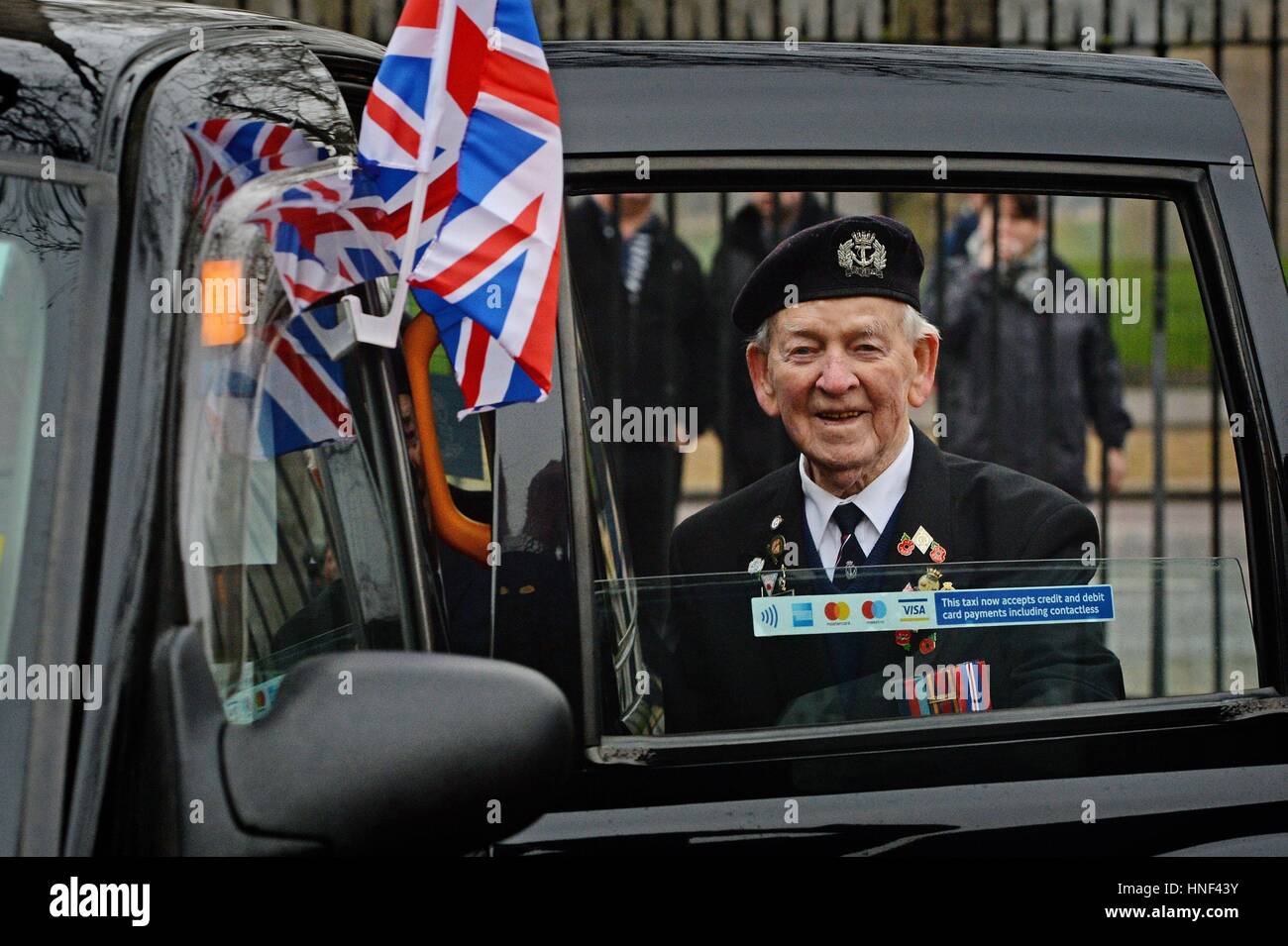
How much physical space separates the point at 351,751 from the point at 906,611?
78 centimetres

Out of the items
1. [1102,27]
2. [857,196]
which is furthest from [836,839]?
[1102,27]

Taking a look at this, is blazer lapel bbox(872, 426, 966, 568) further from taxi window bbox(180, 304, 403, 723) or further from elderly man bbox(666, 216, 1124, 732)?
taxi window bbox(180, 304, 403, 723)

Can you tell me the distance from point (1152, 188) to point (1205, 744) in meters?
0.71

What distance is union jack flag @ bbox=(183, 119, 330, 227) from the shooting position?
5.28ft

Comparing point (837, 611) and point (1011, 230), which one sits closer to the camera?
point (837, 611)

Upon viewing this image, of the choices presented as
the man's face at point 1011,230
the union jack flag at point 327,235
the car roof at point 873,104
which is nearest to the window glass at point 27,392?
the union jack flag at point 327,235

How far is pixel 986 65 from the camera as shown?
2.07 meters

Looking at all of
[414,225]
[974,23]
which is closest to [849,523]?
[414,225]

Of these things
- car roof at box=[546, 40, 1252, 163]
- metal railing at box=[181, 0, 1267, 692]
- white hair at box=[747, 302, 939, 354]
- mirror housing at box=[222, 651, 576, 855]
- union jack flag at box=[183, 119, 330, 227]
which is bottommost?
mirror housing at box=[222, 651, 576, 855]

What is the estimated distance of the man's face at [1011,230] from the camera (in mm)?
2127

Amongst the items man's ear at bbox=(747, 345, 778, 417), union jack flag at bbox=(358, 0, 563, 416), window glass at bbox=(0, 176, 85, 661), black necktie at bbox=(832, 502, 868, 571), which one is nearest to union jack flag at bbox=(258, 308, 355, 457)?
union jack flag at bbox=(358, 0, 563, 416)

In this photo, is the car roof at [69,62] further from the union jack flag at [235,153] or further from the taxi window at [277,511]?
the taxi window at [277,511]

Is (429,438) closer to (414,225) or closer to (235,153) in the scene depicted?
(414,225)

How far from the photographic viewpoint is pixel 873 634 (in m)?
1.93
